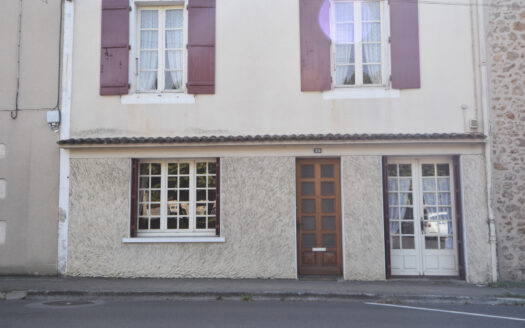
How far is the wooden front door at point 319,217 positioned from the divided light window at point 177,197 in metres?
1.91

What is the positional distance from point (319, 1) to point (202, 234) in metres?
5.63

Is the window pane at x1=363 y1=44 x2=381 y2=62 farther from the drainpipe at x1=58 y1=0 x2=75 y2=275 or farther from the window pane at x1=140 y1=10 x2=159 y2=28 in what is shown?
the drainpipe at x1=58 y1=0 x2=75 y2=275

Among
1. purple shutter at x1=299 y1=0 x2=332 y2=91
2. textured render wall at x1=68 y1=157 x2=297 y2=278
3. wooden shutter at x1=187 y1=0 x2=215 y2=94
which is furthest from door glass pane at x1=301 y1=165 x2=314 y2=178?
wooden shutter at x1=187 y1=0 x2=215 y2=94

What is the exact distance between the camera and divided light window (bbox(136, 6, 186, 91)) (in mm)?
10430

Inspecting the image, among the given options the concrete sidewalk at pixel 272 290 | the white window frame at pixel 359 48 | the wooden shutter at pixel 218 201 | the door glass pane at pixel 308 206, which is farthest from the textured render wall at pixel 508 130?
the wooden shutter at pixel 218 201

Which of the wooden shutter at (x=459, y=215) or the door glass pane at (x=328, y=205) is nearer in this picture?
the wooden shutter at (x=459, y=215)

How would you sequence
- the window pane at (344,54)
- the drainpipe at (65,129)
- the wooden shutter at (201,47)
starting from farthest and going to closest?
the window pane at (344,54)
the wooden shutter at (201,47)
the drainpipe at (65,129)

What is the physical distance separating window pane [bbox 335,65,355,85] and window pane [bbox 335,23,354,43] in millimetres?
592

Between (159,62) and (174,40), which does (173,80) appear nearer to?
(159,62)

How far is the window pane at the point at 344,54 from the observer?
1024cm

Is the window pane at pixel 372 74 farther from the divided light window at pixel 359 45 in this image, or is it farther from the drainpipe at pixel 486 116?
the drainpipe at pixel 486 116

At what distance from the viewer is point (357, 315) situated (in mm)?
6895

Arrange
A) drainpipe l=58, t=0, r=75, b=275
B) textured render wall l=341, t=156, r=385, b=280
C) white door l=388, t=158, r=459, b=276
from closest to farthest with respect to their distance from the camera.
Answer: textured render wall l=341, t=156, r=385, b=280, white door l=388, t=158, r=459, b=276, drainpipe l=58, t=0, r=75, b=275

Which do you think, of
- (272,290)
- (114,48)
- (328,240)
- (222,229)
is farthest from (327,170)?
(114,48)
